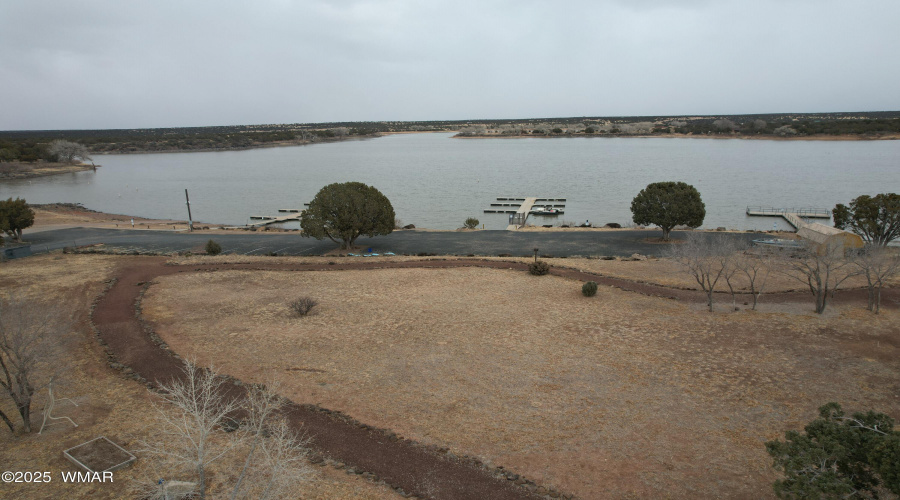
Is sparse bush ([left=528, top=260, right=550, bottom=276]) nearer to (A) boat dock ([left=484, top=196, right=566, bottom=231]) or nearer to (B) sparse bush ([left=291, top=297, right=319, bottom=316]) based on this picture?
(B) sparse bush ([left=291, top=297, right=319, bottom=316])

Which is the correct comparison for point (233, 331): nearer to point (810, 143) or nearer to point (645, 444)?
point (645, 444)

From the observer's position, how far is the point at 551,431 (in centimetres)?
1139

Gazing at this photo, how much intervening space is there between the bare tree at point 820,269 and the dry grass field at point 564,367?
3.04 ft

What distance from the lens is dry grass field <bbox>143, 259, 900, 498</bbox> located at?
10575 millimetres

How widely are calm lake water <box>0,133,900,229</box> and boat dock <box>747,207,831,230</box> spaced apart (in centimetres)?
135

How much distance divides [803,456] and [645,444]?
12.2 ft

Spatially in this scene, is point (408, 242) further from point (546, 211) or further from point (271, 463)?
point (271, 463)

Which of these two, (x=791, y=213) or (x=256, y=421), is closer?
(x=256, y=421)

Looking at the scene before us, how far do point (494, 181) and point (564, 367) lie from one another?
65588 mm

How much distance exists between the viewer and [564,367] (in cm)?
1463

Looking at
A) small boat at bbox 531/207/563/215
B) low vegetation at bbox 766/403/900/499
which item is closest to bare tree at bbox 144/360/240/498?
low vegetation at bbox 766/403/900/499

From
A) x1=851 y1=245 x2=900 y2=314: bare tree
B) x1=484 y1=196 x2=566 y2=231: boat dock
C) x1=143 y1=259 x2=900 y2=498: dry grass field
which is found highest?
x1=851 y1=245 x2=900 y2=314: bare tree

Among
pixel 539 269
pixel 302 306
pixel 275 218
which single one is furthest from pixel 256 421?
pixel 275 218

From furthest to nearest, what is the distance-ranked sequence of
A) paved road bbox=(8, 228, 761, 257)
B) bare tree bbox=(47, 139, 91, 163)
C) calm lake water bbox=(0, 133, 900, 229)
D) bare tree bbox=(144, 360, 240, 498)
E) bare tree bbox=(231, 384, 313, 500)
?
bare tree bbox=(47, 139, 91, 163)
calm lake water bbox=(0, 133, 900, 229)
paved road bbox=(8, 228, 761, 257)
bare tree bbox=(144, 360, 240, 498)
bare tree bbox=(231, 384, 313, 500)
